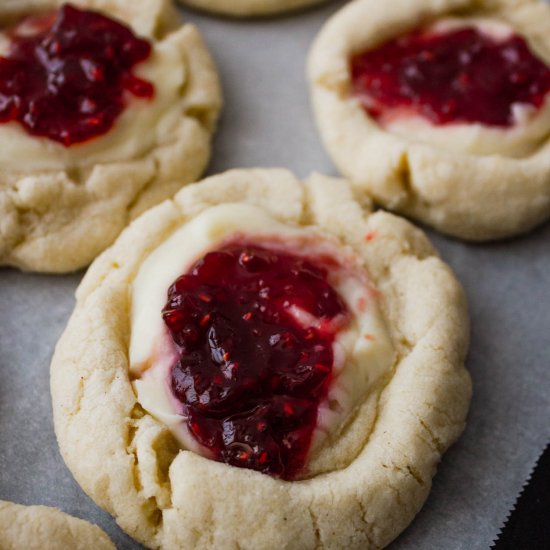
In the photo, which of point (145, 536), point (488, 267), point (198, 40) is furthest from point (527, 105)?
point (145, 536)

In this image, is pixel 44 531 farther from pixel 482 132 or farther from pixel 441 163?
pixel 482 132

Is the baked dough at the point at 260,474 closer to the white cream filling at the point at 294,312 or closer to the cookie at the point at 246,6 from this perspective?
the white cream filling at the point at 294,312

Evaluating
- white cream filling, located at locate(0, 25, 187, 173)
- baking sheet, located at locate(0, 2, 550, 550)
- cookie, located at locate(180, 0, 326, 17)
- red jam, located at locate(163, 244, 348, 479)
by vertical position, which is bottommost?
baking sheet, located at locate(0, 2, 550, 550)

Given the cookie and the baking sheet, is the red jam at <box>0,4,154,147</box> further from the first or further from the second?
the cookie

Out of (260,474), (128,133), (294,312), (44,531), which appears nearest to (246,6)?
(128,133)

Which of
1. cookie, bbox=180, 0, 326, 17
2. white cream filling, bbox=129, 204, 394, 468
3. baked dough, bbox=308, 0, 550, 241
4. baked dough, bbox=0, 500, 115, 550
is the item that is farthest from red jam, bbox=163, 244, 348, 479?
cookie, bbox=180, 0, 326, 17

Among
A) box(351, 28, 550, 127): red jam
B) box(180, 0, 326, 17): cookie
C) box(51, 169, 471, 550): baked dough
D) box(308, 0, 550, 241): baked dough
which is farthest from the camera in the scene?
box(180, 0, 326, 17): cookie
